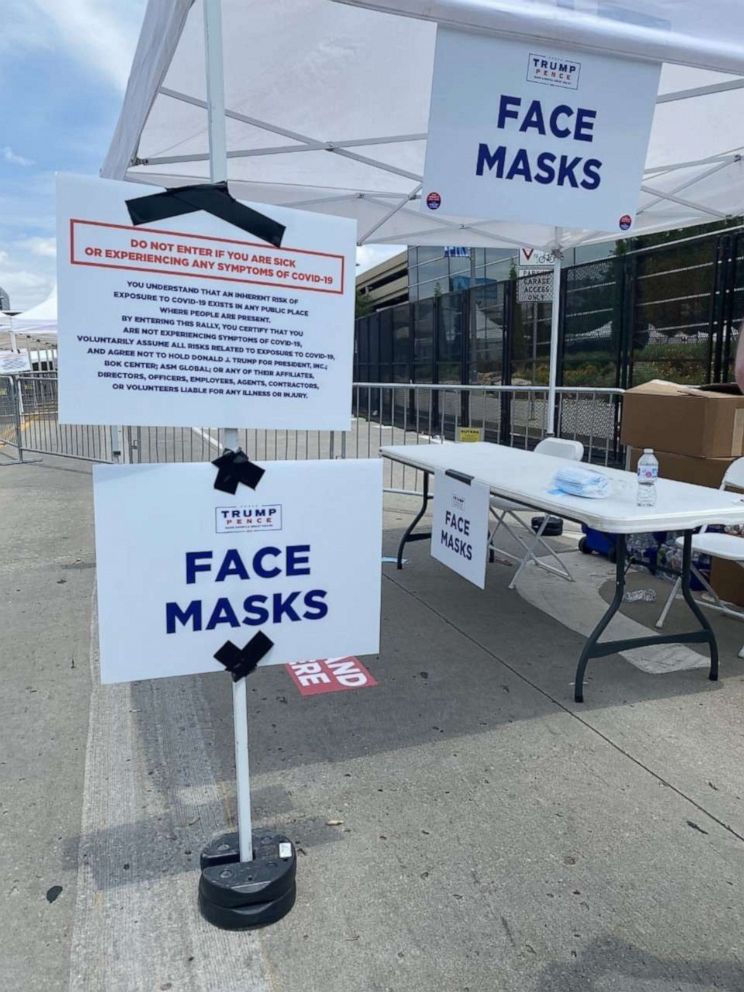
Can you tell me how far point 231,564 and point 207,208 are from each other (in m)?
1.00

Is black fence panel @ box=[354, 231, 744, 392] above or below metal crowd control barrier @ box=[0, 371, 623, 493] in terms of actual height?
above

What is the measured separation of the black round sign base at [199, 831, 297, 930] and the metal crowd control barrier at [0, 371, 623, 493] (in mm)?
6130

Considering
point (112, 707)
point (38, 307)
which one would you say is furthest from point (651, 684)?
point (38, 307)

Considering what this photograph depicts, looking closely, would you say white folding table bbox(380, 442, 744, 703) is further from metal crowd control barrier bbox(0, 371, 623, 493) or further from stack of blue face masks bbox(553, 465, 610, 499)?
metal crowd control barrier bbox(0, 371, 623, 493)

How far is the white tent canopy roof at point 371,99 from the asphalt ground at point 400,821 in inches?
112

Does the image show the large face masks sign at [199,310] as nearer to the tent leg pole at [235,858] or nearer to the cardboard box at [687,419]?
the tent leg pole at [235,858]

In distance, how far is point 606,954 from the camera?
6.41 ft

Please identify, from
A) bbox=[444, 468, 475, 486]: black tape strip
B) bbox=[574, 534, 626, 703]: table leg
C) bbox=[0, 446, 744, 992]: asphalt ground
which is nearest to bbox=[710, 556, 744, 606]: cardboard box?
bbox=[0, 446, 744, 992]: asphalt ground

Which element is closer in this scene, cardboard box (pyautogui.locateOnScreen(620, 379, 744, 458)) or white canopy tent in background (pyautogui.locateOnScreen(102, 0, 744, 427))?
white canopy tent in background (pyautogui.locateOnScreen(102, 0, 744, 427))

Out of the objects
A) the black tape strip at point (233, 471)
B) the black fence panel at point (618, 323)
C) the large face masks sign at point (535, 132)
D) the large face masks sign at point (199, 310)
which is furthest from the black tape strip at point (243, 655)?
the black fence panel at point (618, 323)

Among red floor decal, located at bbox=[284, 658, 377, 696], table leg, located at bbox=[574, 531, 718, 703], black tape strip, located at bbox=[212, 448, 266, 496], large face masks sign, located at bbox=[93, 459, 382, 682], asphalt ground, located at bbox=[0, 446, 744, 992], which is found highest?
black tape strip, located at bbox=[212, 448, 266, 496]

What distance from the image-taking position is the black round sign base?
201 centimetres

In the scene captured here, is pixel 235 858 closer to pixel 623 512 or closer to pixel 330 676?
pixel 330 676

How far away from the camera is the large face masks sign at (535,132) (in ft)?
9.27
